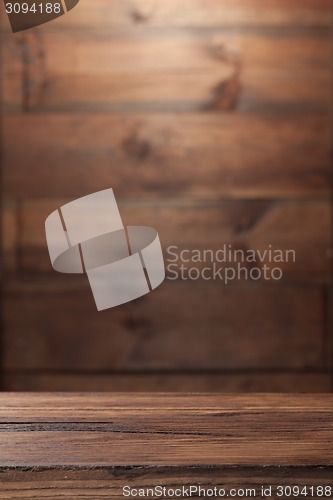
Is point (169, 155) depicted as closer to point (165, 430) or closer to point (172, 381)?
point (172, 381)

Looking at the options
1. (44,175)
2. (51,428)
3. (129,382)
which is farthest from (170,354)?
(51,428)

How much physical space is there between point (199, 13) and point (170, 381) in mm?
720

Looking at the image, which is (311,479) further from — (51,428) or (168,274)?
(168,274)

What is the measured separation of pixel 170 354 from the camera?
3.82ft

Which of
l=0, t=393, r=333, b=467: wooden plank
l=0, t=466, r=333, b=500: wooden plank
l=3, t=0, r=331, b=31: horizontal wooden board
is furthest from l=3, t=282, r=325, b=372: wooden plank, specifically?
l=0, t=466, r=333, b=500: wooden plank

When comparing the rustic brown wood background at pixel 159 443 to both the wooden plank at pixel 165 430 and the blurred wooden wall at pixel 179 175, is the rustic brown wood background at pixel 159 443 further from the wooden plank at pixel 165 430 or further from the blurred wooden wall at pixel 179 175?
the blurred wooden wall at pixel 179 175

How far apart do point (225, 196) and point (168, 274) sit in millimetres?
320

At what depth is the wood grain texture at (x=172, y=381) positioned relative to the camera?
116 cm

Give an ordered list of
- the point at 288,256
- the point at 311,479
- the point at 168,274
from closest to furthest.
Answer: the point at 311,479 < the point at 168,274 < the point at 288,256

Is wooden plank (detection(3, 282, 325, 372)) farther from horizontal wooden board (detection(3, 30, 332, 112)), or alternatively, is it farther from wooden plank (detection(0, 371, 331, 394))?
horizontal wooden board (detection(3, 30, 332, 112))

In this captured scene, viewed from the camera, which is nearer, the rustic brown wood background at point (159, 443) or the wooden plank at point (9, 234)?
the rustic brown wood background at point (159, 443)
